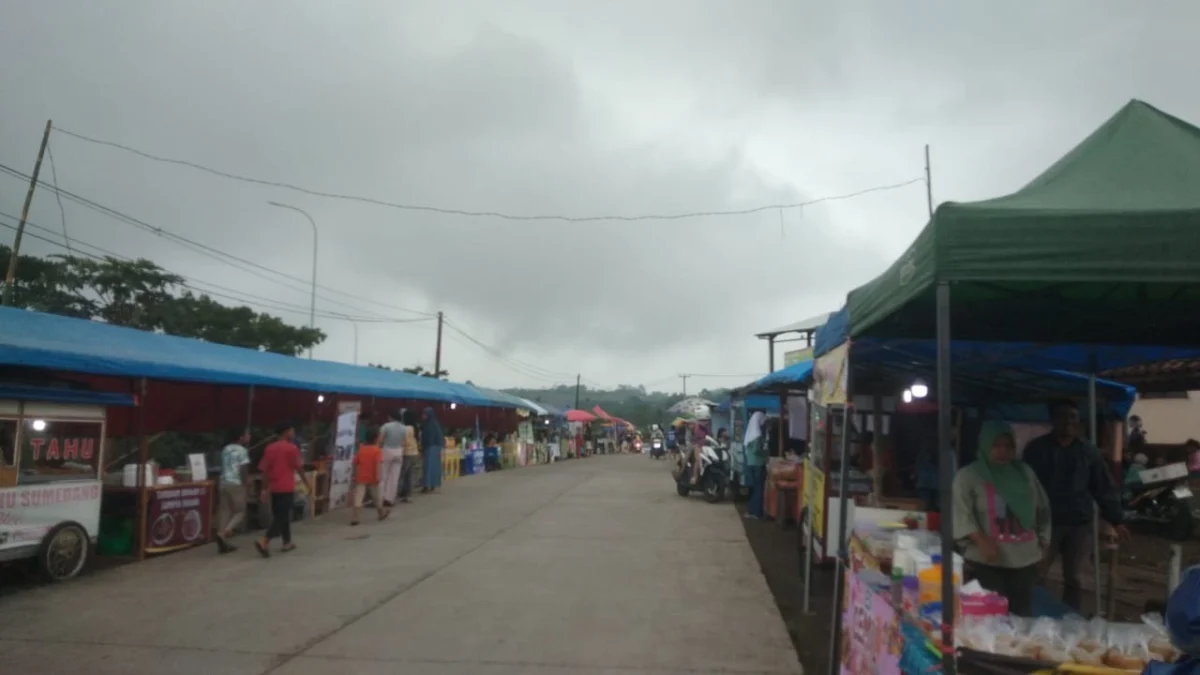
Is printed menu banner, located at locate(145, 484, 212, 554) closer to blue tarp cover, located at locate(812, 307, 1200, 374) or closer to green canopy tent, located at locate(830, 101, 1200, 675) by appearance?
blue tarp cover, located at locate(812, 307, 1200, 374)

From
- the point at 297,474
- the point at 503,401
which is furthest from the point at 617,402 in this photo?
the point at 297,474

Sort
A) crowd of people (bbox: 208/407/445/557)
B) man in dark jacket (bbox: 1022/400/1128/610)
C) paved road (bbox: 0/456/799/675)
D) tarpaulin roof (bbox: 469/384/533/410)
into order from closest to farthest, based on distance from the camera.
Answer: man in dark jacket (bbox: 1022/400/1128/610), paved road (bbox: 0/456/799/675), crowd of people (bbox: 208/407/445/557), tarpaulin roof (bbox: 469/384/533/410)

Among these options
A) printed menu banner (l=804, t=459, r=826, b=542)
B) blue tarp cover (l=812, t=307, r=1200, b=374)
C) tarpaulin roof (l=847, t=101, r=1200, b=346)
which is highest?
tarpaulin roof (l=847, t=101, r=1200, b=346)

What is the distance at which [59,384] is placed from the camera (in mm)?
9211

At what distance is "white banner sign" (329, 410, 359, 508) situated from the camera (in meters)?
15.6

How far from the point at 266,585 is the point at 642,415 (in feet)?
323

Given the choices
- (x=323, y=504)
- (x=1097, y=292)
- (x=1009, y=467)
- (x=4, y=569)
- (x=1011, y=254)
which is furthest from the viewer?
(x=323, y=504)

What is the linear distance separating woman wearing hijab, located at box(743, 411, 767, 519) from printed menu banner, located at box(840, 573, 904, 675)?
9.59m

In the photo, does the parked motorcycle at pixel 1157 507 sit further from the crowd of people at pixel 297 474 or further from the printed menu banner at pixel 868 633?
the crowd of people at pixel 297 474

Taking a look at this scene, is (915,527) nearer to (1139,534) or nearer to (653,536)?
(653,536)

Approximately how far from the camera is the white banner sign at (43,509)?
796 cm

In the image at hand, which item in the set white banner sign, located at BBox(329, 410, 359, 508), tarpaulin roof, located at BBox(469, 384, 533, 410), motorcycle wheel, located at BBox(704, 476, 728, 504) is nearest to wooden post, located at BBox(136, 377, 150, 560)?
white banner sign, located at BBox(329, 410, 359, 508)

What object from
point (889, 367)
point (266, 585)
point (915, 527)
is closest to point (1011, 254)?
point (915, 527)

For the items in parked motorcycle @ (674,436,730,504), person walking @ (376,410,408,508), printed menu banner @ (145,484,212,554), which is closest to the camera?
printed menu banner @ (145,484,212,554)
